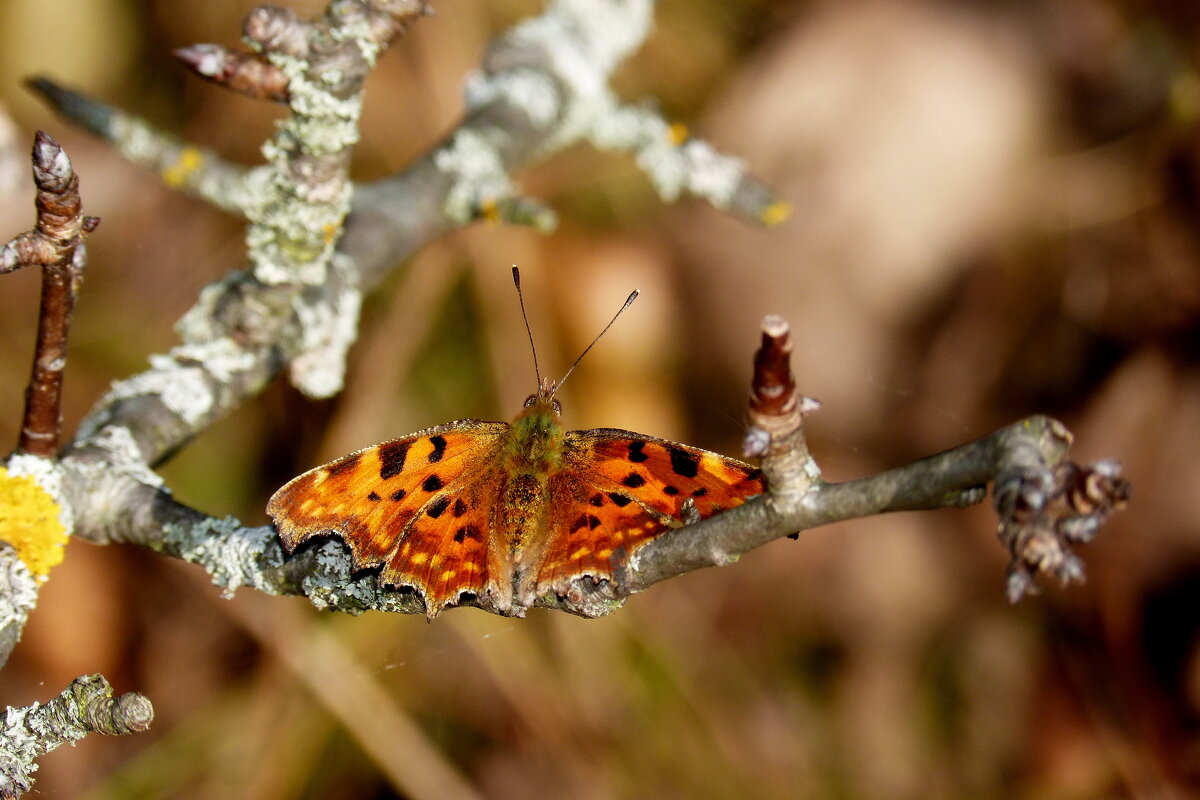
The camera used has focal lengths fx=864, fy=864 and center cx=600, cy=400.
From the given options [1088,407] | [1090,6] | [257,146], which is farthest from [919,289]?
[257,146]

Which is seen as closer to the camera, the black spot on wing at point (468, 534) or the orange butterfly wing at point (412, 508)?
the orange butterfly wing at point (412, 508)

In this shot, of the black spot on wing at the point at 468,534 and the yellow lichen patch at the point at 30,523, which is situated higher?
the black spot on wing at the point at 468,534

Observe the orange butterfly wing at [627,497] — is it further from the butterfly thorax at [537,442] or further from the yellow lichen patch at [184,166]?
the yellow lichen patch at [184,166]

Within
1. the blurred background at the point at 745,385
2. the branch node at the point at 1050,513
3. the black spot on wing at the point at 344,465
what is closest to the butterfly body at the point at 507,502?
the black spot on wing at the point at 344,465

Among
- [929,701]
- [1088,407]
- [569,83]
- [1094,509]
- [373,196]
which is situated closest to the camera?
[1094,509]

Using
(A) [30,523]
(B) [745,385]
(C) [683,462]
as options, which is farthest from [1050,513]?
(B) [745,385]

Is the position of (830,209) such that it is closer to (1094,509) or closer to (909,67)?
(909,67)

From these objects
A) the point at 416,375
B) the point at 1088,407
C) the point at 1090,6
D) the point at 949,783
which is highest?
the point at 1090,6
